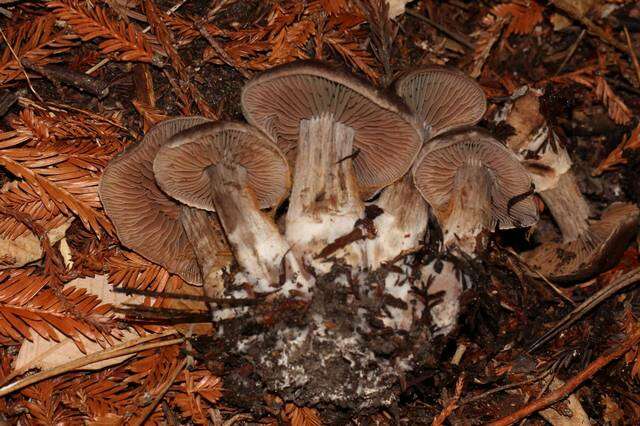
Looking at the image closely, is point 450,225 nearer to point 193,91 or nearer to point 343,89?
point 343,89

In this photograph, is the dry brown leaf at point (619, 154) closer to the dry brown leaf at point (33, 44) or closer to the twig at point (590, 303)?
the twig at point (590, 303)

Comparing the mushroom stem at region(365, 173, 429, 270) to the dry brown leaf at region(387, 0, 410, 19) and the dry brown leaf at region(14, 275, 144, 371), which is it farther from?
the dry brown leaf at region(14, 275, 144, 371)

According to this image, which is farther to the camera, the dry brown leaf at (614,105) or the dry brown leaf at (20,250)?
the dry brown leaf at (614,105)

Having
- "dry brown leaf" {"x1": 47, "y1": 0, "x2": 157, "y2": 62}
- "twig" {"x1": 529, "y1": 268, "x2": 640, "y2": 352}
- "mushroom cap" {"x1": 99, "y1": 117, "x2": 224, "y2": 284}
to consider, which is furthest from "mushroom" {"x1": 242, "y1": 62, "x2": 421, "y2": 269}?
"twig" {"x1": 529, "y1": 268, "x2": 640, "y2": 352}

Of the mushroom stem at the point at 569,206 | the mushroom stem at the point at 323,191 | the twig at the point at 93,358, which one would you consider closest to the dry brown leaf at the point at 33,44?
the mushroom stem at the point at 323,191

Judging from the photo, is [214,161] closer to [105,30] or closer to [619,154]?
[105,30]
